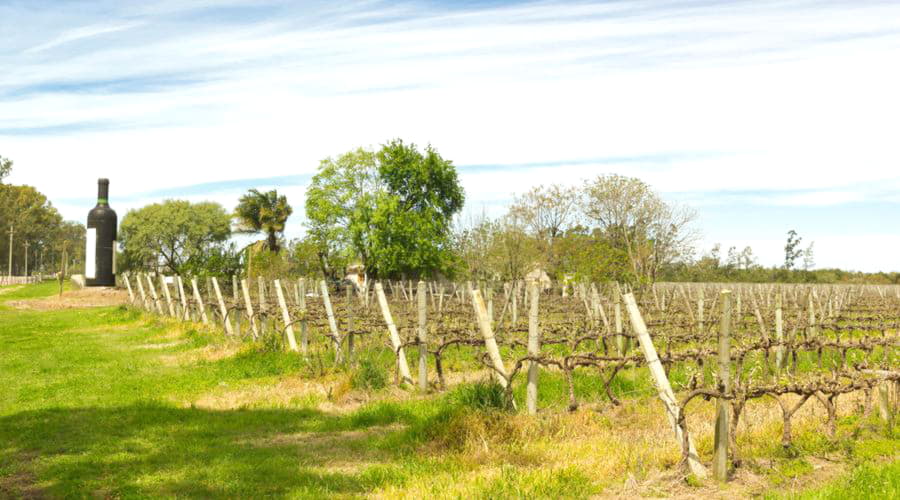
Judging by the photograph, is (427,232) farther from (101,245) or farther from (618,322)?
(618,322)

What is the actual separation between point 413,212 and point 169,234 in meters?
27.7

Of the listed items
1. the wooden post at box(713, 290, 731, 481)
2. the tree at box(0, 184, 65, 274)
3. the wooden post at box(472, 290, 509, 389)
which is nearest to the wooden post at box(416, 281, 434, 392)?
the wooden post at box(472, 290, 509, 389)

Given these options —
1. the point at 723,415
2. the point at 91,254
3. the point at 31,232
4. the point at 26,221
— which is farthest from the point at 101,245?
the point at 31,232

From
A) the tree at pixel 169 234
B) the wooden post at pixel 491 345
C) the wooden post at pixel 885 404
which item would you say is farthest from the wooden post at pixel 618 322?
the tree at pixel 169 234

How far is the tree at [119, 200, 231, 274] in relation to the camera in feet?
217

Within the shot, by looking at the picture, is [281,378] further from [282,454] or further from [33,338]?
[33,338]

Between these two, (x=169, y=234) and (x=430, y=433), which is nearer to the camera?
(x=430, y=433)

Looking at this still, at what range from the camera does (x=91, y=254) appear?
144 feet

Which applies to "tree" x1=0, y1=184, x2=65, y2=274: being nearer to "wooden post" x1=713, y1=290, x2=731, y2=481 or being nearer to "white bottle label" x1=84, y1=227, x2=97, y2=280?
"white bottle label" x1=84, y1=227, x2=97, y2=280

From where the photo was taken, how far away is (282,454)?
25.0 feet

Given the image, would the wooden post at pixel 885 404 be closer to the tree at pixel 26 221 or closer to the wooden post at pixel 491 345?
the wooden post at pixel 491 345

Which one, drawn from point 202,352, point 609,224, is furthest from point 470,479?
point 609,224

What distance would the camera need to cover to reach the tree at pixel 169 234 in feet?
217

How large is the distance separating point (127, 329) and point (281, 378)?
44.0ft
